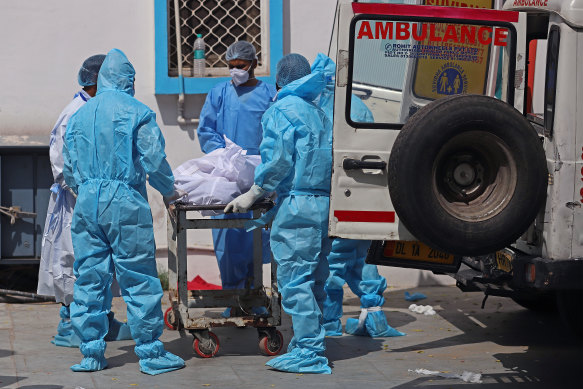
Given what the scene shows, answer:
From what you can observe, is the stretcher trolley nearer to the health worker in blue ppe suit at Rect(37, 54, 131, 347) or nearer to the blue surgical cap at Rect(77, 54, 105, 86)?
the health worker in blue ppe suit at Rect(37, 54, 131, 347)

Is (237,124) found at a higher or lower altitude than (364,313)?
higher

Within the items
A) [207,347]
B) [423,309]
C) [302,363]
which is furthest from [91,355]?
[423,309]

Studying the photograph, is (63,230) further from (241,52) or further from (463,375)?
(463,375)

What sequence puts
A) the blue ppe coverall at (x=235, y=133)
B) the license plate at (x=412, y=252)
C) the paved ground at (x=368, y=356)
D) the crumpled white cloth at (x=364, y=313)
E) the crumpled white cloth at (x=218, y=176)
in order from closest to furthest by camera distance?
the license plate at (x=412, y=252) < the paved ground at (x=368, y=356) < the crumpled white cloth at (x=218, y=176) < the crumpled white cloth at (x=364, y=313) < the blue ppe coverall at (x=235, y=133)

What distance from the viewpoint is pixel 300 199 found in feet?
18.6

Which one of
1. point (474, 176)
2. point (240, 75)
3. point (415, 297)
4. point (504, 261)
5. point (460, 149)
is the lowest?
point (415, 297)

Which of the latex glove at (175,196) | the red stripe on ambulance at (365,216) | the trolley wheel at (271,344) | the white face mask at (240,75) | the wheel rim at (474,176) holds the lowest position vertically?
the trolley wheel at (271,344)

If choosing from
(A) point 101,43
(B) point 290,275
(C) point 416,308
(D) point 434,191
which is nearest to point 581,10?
(D) point 434,191

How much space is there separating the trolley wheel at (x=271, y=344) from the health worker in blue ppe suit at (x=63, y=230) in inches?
41.6

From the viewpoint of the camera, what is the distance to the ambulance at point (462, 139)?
465 centimetres

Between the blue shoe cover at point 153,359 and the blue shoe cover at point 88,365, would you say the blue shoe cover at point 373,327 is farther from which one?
the blue shoe cover at point 88,365

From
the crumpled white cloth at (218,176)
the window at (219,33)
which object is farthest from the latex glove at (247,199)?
the window at (219,33)

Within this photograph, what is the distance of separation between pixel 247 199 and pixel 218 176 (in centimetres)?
56

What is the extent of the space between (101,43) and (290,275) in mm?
3348
